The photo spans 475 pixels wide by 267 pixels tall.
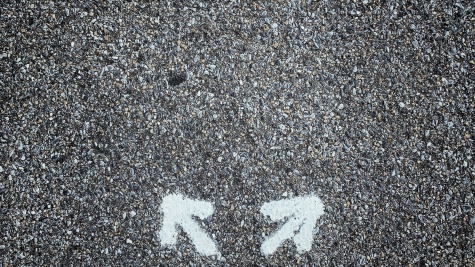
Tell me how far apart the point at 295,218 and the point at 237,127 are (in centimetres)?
65

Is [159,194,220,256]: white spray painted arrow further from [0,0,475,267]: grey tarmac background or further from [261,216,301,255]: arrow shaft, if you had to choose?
[261,216,301,255]: arrow shaft

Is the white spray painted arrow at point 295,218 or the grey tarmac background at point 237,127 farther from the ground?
the grey tarmac background at point 237,127

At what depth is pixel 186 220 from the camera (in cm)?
245

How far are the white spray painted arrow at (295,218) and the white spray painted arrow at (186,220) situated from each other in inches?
13.0

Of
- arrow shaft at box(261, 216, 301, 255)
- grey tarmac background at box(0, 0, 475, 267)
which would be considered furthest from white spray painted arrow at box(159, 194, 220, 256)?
arrow shaft at box(261, 216, 301, 255)

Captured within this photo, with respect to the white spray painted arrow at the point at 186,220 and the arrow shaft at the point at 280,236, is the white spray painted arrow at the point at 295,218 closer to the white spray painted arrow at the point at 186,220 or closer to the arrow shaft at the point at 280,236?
the arrow shaft at the point at 280,236

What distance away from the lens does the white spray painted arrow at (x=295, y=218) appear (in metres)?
2.45

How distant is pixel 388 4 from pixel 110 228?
215cm

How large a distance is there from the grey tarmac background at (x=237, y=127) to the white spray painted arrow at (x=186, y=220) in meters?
0.04

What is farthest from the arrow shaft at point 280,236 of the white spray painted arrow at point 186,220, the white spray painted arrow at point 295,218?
the white spray painted arrow at point 186,220

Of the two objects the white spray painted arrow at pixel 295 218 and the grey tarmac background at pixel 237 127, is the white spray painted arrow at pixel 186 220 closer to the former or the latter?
the grey tarmac background at pixel 237 127

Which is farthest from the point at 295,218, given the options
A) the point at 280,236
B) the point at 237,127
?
the point at 237,127

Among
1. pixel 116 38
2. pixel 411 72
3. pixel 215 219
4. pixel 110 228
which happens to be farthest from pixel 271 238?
pixel 116 38

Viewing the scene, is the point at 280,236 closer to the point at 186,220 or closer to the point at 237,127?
the point at 186,220
